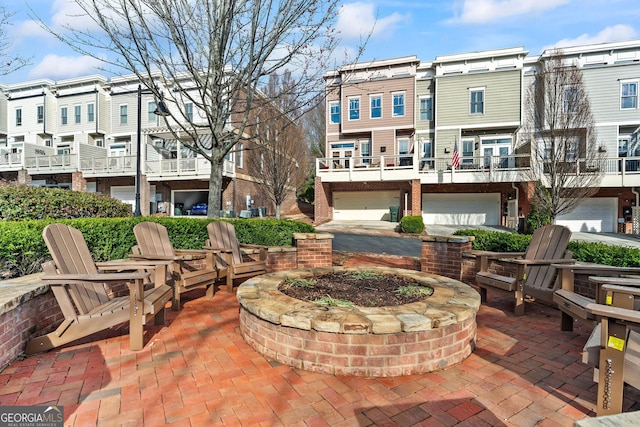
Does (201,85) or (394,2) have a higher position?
(394,2)

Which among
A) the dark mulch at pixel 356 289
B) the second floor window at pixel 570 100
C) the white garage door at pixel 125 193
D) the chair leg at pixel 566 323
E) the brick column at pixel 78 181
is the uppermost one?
the second floor window at pixel 570 100

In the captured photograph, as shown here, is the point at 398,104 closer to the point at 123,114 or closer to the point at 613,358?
the point at 123,114

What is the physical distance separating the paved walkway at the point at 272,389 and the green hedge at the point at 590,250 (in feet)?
7.10

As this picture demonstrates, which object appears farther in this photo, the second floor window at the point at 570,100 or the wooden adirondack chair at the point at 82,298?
the second floor window at the point at 570,100

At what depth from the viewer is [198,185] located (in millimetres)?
20281

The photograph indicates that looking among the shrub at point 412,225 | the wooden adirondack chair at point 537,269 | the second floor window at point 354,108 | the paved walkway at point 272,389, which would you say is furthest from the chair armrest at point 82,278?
the second floor window at point 354,108

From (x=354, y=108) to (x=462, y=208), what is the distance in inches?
359

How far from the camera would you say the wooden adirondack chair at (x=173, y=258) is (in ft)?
12.4

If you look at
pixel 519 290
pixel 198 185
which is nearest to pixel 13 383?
pixel 519 290

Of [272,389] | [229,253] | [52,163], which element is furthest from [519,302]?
[52,163]

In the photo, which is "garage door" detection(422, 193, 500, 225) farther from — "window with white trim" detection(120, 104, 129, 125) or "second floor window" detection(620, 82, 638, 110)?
"window with white trim" detection(120, 104, 129, 125)

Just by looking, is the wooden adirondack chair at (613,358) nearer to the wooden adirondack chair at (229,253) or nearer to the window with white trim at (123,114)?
the wooden adirondack chair at (229,253)

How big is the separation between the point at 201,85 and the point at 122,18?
175cm

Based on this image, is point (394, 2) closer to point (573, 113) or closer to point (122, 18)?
point (122, 18)
